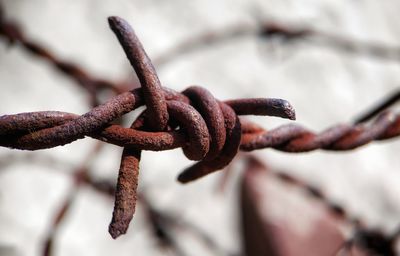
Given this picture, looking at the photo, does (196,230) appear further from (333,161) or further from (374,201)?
(374,201)

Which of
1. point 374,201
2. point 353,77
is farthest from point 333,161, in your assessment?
point 353,77

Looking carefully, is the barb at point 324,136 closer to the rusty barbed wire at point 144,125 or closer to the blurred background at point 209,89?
the rusty barbed wire at point 144,125

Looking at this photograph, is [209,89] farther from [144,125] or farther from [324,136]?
[144,125]

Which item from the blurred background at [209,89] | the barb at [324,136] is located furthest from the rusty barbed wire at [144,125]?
the blurred background at [209,89]

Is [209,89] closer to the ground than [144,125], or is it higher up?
closer to the ground

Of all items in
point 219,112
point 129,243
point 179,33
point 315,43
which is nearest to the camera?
point 219,112

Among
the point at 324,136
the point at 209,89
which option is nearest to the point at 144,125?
the point at 324,136
